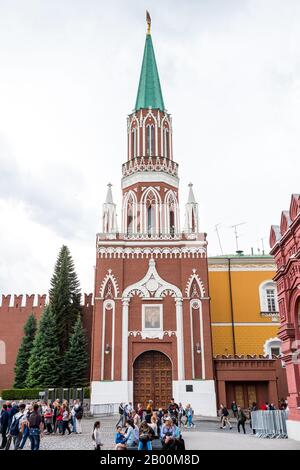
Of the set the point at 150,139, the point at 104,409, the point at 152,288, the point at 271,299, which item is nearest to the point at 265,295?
the point at 271,299

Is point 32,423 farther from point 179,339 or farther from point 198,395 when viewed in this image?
point 179,339

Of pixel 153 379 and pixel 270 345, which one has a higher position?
pixel 270 345

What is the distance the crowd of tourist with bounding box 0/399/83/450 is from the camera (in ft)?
48.1

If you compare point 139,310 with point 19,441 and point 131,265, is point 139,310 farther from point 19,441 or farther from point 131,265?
point 19,441

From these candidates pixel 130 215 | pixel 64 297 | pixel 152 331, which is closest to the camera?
pixel 152 331

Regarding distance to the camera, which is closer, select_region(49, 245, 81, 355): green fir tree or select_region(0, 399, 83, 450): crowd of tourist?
select_region(0, 399, 83, 450): crowd of tourist

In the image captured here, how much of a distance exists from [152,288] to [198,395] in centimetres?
801

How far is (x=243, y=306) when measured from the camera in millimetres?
40406

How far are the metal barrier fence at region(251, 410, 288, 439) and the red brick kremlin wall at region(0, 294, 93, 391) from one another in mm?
26929

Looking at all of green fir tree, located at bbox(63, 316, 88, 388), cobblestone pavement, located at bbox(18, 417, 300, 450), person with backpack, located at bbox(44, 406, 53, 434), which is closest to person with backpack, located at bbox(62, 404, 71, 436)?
cobblestone pavement, located at bbox(18, 417, 300, 450)

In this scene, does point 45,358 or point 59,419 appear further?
point 45,358

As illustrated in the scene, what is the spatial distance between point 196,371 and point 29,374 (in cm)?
1559

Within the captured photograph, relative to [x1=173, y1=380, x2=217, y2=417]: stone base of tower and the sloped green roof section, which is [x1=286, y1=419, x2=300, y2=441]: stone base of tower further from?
the sloped green roof section

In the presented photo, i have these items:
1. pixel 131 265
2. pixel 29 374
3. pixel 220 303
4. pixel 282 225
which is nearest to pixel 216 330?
pixel 220 303
